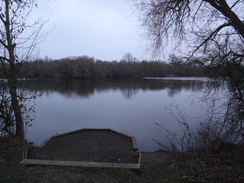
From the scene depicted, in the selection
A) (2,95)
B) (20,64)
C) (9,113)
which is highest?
(20,64)

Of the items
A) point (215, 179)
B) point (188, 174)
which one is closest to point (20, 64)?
point (188, 174)

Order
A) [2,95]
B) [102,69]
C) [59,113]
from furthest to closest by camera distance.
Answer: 1. [102,69]
2. [59,113]
3. [2,95]

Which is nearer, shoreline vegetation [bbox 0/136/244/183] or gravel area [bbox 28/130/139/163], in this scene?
shoreline vegetation [bbox 0/136/244/183]

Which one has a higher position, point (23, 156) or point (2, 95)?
point (2, 95)

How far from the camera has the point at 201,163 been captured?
385 centimetres

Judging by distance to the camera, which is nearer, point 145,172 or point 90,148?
point 145,172

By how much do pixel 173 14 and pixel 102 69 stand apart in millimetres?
63182

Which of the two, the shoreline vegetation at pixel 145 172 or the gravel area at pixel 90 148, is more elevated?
the shoreline vegetation at pixel 145 172

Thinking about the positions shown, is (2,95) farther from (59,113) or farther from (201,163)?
(59,113)

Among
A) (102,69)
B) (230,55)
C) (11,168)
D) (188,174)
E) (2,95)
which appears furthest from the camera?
(102,69)

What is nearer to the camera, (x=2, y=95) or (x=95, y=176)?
(x=95, y=176)

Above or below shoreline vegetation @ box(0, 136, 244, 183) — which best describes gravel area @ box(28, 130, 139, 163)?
below

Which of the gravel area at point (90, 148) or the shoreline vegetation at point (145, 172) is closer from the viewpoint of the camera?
the shoreline vegetation at point (145, 172)

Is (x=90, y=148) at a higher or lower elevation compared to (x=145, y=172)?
lower
